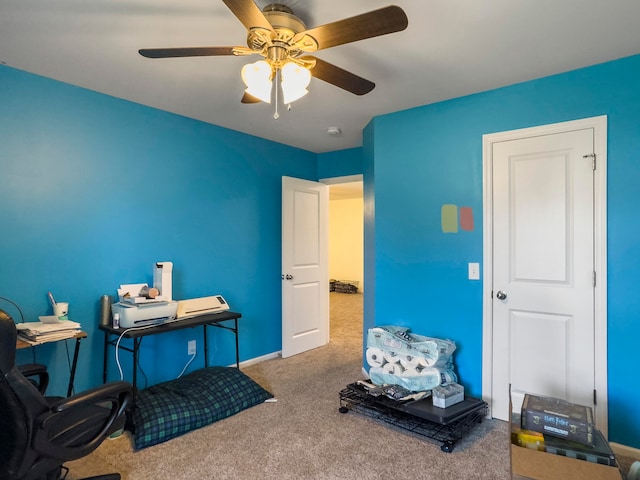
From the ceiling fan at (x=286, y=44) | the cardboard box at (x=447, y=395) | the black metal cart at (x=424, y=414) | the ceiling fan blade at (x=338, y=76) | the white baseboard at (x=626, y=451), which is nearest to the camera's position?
the ceiling fan at (x=286, y=44)

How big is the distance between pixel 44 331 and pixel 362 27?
2332mm

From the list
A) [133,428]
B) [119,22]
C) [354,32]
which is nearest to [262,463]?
[133,428]

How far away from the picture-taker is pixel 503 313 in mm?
2678

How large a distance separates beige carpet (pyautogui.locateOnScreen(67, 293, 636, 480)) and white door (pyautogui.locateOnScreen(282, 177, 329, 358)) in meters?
1.20

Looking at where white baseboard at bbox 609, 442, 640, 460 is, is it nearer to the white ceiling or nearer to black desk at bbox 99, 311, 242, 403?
the white ceiling

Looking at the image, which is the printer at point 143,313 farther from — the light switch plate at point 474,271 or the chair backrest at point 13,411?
the light switch plate at point 474,271

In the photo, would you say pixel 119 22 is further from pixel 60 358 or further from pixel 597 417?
pixel 597 417

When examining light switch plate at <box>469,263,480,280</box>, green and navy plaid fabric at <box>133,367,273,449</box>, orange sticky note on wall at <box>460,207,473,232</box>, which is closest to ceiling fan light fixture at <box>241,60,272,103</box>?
orange sticky note on wall at <box>460,207,473,232</box>

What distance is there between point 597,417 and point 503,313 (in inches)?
31.4

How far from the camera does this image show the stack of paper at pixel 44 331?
83.5 inches

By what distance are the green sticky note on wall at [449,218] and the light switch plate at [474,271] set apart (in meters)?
0.29

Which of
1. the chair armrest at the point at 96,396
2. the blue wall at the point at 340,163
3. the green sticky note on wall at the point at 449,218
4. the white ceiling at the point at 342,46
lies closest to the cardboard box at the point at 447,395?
the green sticky note on wall at the point at 449,218

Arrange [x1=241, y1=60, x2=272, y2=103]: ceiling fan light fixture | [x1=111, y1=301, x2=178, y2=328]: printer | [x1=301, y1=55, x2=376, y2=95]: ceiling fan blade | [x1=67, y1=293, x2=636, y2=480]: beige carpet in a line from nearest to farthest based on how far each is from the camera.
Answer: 1. [x1=241, y1=60, x2=272, y2=103]: ceiling fan light fixture
2. [x1=301, y1=55, x2=376, y2=95]: ceiling fan blade
3. [x1=67, y1=293, x2=636, y2=480]: beige carpet
4. [x1=111, y1=301, x2=178, y2=328]: printer

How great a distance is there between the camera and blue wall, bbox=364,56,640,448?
89.0 inches
